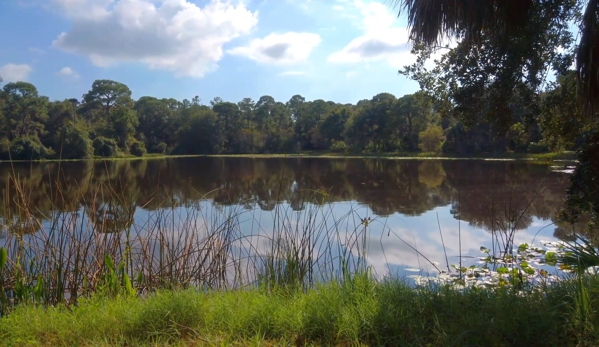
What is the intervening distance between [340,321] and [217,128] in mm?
57315

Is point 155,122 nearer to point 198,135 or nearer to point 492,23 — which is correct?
point 198,135

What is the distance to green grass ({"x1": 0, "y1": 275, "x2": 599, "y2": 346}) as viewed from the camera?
8.54 feet

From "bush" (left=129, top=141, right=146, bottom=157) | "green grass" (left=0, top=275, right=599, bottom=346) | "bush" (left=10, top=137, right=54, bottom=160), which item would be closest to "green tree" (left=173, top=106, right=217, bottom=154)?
"bush" (left=129, top=141, right=146, bottom=157)

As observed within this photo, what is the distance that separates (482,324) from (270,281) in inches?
93.7

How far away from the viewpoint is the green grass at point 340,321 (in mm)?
2602

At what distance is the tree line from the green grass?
56.2ft

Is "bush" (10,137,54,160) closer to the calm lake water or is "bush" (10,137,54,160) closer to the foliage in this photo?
the calm lake water

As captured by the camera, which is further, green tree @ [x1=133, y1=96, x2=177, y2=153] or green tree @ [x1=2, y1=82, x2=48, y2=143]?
green tree @ [x1=133, y1=96, x2=177, y2=153]

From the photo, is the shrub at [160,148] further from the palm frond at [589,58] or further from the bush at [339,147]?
the palm frond at [589,58]

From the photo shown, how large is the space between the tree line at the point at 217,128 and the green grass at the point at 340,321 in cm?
1714

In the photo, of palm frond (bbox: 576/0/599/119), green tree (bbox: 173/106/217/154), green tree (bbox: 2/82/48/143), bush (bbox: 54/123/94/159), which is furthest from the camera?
green tree (bbox: 173/106/217/154)

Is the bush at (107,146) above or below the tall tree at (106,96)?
below

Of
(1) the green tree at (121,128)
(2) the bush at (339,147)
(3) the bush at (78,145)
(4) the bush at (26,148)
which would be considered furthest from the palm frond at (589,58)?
(2) the bush at (339,147)

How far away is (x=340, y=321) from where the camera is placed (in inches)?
112
